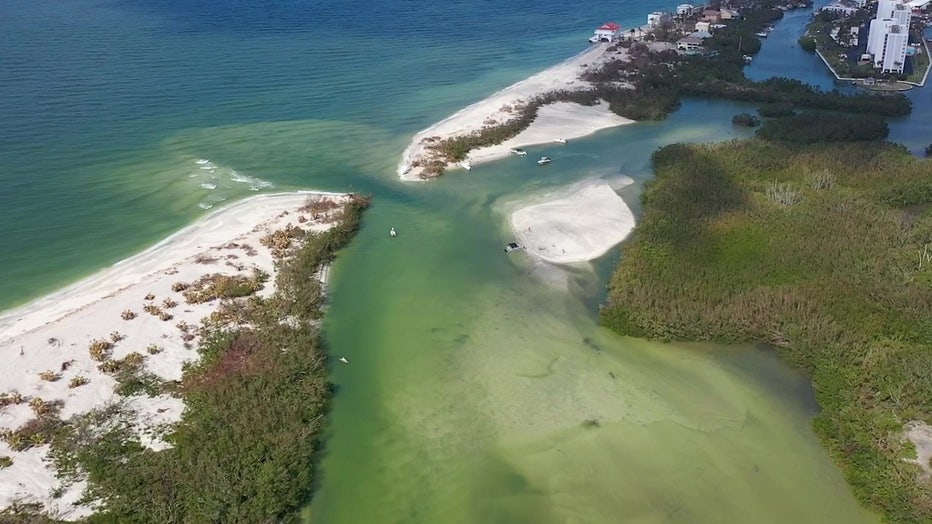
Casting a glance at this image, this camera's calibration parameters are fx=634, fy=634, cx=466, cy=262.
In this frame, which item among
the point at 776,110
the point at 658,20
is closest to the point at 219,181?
the point at 776,110

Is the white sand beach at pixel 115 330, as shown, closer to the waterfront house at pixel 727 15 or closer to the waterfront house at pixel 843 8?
the waterfront house at pixel 727 15

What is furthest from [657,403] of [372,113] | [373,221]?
[372,113]

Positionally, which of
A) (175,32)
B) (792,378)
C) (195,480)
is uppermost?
(175,32)

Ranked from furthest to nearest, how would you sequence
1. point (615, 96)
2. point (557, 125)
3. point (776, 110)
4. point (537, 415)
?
1. point (615, 96)
2. point (776, 110)
3. point (557, 125)
4. point (537, 415)

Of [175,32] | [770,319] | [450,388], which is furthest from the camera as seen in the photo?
[175,32]

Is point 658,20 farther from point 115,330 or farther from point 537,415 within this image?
point 115,330

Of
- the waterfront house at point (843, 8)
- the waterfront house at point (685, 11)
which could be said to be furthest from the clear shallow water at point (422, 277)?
the waterfront house at point (843, 8)

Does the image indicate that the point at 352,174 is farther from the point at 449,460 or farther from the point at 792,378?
the point at 792,378
